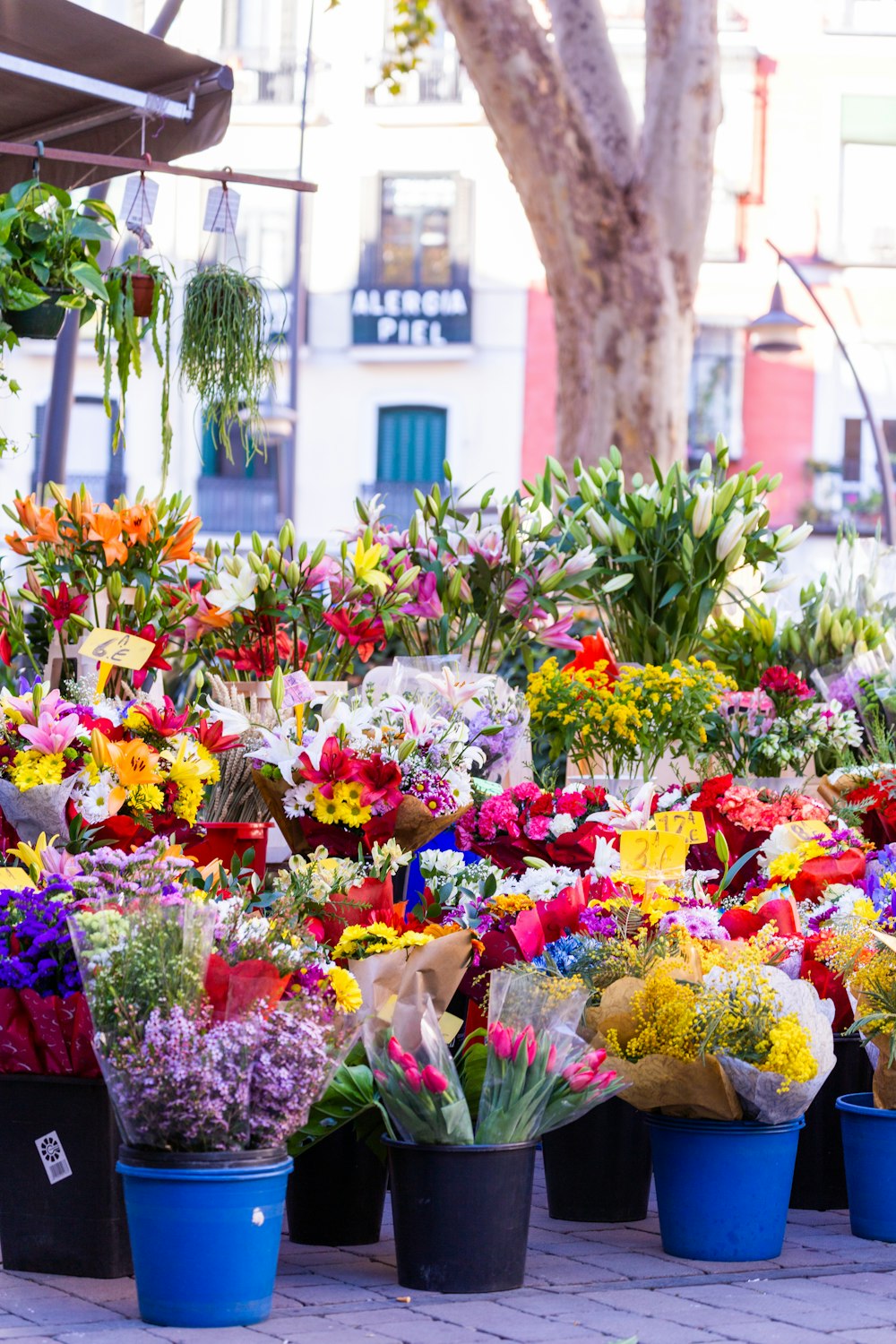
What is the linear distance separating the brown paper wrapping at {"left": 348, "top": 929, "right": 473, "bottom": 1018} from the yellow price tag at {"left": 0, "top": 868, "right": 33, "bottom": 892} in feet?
2.02

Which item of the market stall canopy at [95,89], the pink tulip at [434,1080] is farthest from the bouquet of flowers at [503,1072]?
the market stall canopy at [95,89]

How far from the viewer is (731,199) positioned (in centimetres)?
2383

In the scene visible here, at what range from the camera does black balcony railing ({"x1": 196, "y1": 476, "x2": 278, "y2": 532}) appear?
79.5ft

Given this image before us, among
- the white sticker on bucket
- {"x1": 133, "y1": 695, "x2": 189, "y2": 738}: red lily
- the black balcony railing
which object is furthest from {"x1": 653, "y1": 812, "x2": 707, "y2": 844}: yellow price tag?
the black balcony railing

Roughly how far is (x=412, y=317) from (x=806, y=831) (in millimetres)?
20223

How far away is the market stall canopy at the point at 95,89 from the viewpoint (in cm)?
467

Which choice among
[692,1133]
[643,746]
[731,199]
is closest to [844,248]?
[731,199]

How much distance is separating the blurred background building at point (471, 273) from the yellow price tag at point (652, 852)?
19619mm

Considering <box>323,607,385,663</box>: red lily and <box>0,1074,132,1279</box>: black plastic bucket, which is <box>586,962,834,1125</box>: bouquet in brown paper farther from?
<box>323,607,385,663</box>: red lily

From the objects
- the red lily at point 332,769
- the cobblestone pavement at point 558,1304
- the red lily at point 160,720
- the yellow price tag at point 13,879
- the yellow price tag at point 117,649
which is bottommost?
the cobblestone pavement at point 558,1304

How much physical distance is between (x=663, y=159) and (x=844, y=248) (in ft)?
50.7

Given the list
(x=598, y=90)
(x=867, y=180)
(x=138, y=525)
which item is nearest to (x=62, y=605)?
(x=138, y=525)

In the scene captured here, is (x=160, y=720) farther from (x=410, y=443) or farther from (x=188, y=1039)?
(x=410, y=443)

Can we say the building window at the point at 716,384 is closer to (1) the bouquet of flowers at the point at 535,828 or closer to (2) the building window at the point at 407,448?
(2) the building window at the point at 407,448
